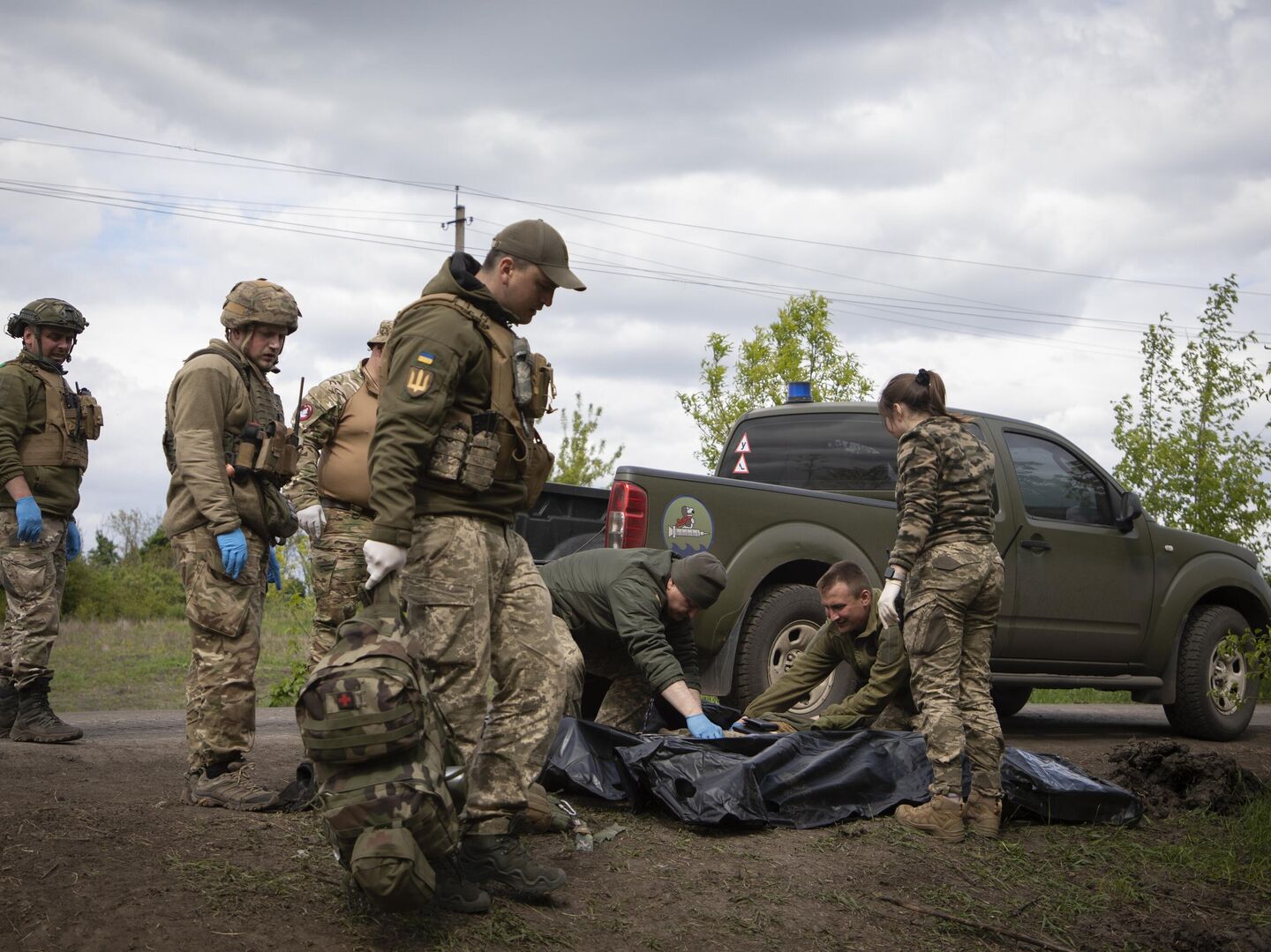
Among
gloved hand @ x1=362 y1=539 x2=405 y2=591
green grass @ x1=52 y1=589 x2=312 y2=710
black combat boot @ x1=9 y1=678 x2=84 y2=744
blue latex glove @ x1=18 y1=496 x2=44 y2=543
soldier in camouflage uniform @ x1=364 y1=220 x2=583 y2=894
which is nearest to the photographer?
gloved hand @ x1=362 y1=539 x2=405 y2=591

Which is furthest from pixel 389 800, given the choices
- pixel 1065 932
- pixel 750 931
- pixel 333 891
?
pixel 1065 932

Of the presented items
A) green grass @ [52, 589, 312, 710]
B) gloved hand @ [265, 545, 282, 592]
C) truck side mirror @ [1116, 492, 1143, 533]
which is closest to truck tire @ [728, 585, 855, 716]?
truck side mirror @ [1116, 492, 1143, 533]

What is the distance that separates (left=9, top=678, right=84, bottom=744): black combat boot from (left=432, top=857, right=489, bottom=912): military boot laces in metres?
3.77

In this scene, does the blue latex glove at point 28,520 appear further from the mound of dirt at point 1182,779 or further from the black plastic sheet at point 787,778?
the mound of dirt at point 1182,779

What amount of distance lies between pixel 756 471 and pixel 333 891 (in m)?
5.03

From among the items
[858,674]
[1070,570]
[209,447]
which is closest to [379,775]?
[209,447]

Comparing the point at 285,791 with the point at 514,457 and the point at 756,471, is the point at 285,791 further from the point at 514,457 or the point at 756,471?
the point at 756,471

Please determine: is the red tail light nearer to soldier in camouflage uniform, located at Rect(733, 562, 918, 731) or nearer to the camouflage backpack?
soldier in camouflage uniform, located at Rect(733, 562, 918, 731)

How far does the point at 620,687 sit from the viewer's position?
602cm

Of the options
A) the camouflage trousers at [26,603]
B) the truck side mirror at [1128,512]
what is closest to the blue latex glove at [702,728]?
the camouflage trousers at [26,603]

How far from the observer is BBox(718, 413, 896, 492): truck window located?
7.79 metres

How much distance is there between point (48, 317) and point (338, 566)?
2.44 metres

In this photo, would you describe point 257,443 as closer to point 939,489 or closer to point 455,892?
point 455,892

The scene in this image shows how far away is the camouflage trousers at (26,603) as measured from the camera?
627cm
